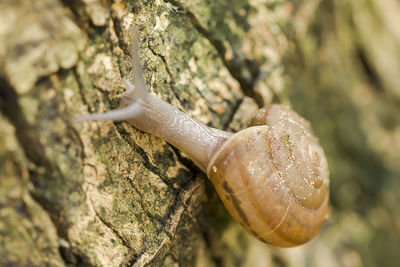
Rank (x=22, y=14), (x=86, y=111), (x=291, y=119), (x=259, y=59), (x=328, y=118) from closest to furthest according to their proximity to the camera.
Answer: (x=22, y=14), (x=86, y=111), (x=291, y=119), (x=259, y=59), (x=328, y=118)

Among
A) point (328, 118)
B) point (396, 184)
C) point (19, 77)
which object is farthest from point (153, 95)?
point (396, 184)

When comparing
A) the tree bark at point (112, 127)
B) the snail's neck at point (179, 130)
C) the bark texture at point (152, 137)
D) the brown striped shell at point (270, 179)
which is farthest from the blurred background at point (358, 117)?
the snail's neck at point (179, 130)

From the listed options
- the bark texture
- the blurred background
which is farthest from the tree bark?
the blurred background

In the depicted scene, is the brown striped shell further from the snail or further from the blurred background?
the blurred background

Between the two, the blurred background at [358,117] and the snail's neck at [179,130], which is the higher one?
the snail's neck at [179,130]

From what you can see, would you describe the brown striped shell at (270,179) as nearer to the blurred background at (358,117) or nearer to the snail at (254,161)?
the snail at (254,161)

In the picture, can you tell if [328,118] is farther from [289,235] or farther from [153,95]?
[153,95]

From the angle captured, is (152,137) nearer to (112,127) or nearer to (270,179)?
(112,127)
